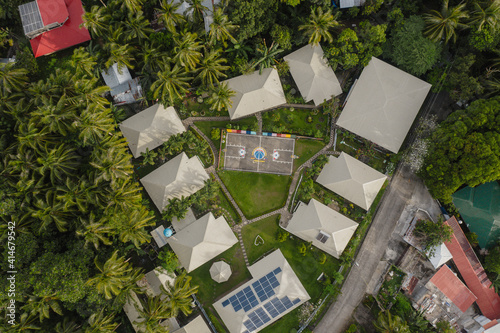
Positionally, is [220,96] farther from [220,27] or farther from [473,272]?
[473,272]

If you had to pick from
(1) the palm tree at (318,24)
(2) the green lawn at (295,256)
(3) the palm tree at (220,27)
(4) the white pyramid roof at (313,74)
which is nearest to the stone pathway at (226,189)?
(2) the green lawn at (295,256)

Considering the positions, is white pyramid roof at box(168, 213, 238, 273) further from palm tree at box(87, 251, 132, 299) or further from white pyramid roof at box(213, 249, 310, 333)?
palm tree at box(87, 251, 132, 299)

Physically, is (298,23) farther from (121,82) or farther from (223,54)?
(121,82)

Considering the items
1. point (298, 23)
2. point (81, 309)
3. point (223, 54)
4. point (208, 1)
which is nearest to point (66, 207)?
point (81, 309)

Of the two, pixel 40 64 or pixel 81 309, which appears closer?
pixel 81 309

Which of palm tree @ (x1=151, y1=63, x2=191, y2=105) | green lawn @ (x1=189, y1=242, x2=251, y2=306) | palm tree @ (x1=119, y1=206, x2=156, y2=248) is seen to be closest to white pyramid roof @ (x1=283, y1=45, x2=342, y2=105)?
palm tree @ (x1=151, y1=63, x2=191, y2=105)

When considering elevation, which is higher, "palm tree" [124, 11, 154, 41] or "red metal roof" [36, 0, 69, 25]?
"red metal roof" [36, 0, 69, 25]
